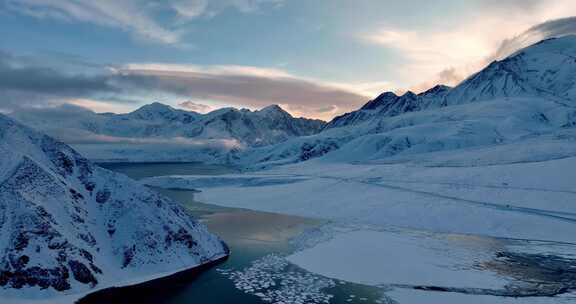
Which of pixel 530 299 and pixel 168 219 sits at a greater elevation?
pixel 168 219

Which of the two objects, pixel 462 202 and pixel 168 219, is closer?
pixel 168 219

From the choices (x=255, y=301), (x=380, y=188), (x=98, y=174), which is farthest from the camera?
(x=380, y=188)

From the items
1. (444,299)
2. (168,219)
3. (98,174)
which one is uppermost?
(98,174)

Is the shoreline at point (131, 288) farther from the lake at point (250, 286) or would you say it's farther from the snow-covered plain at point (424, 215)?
the snow-covered plain at point (424, 215)

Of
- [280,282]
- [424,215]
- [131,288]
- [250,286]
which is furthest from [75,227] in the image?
[424,215]

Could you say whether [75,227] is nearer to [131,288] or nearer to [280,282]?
[131,288]

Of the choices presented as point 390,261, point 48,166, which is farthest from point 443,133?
point 48,166

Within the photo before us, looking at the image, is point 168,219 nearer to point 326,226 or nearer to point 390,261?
point 390,261

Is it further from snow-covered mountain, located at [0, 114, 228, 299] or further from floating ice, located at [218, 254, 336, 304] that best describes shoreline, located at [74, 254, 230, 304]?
floating ice, located at [218, 254, 336, 304]

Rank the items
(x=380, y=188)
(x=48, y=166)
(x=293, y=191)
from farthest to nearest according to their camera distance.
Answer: (x=293, y=191), (x=380, y=188), (x=48, y=166)
